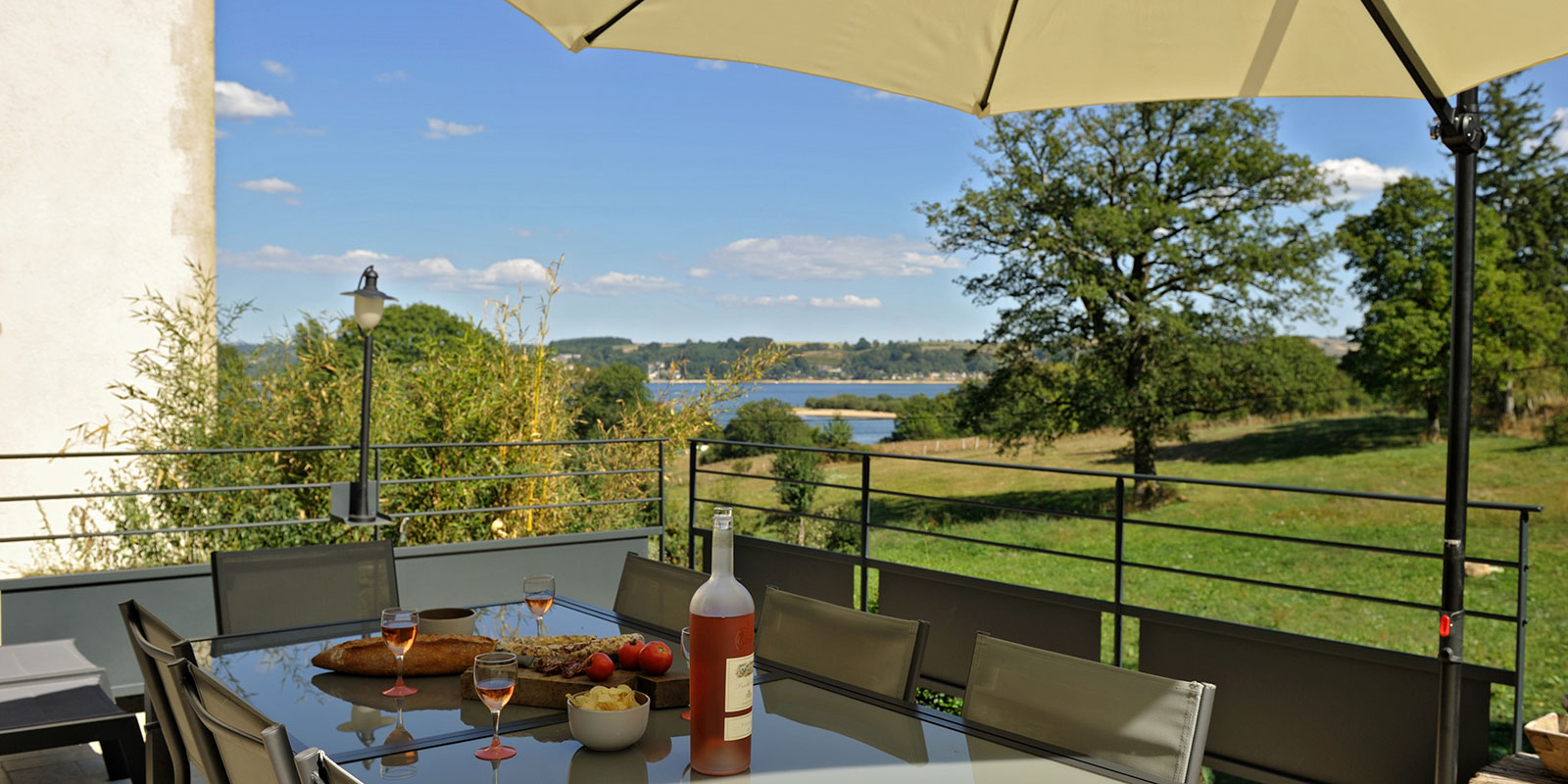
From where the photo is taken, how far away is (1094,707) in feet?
6.16

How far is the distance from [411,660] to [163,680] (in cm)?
46

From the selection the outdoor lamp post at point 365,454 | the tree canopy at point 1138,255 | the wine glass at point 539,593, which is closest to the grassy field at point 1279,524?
the tree canopy at point 1138,255

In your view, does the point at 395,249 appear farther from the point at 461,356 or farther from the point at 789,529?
the point at 461,356

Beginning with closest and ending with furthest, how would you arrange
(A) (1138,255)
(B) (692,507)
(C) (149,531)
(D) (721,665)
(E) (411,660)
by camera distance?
(D) (721,665) < (E) (411,660) < (C) (149,531) < (B) (692,507) < (A) (1138,255)

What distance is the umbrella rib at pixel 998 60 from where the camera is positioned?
7.67 feet

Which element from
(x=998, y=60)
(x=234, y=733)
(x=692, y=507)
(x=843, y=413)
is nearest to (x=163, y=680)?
(x=234, y=733)

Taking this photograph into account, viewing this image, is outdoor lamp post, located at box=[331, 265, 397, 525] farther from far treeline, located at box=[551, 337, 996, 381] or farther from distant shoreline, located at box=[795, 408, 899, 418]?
distant shoreline, located at box=[795, 408, 899, 418]

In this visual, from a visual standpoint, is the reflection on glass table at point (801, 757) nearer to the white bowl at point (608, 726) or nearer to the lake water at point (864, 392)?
the white bowl at point (608, 726)

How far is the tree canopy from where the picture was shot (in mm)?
18562

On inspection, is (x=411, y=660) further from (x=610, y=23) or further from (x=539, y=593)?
(x=610, y=23)

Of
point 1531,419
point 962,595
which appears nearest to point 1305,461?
point 1531,419

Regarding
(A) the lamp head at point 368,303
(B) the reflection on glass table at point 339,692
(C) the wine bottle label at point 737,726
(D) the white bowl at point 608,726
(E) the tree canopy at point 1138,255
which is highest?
(E) the tree canopy at point 1138,255

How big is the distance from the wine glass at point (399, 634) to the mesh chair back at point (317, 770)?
0.76m

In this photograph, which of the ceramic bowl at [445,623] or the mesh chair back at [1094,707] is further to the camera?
the ceramic bowl at [445,623]
